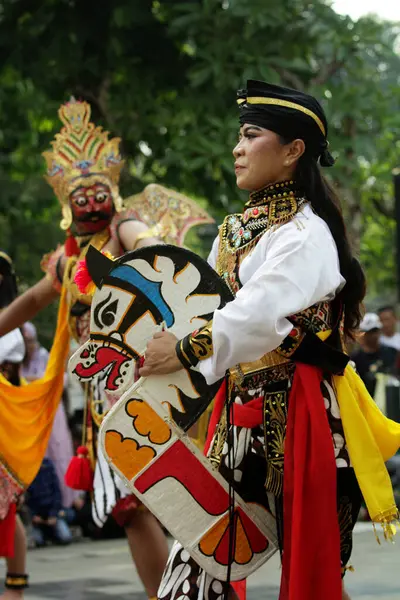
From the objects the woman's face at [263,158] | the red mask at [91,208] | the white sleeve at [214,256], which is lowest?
the white sleeve at [214,256]

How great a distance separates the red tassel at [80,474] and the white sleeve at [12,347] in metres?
1.15

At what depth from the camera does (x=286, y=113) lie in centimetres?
426

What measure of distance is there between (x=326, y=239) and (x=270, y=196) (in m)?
0.27

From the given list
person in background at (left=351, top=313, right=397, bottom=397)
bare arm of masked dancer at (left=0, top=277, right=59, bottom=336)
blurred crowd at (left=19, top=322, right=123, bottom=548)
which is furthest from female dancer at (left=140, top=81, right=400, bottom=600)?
person in background at (left=351, top=313, right=397, bottom=397)

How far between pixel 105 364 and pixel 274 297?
601 mm

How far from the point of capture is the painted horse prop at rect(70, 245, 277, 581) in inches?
162

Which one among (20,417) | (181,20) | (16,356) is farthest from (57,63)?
(20,417)

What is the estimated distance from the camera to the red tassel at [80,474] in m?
6.19

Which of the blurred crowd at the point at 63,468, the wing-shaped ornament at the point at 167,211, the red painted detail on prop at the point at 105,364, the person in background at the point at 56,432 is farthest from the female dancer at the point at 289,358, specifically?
the person in background at the point at 56,432

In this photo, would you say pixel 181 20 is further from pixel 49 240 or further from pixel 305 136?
pixel 305 136

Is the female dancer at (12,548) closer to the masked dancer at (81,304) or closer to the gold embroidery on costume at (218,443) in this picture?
the masked dancer at (81,304)

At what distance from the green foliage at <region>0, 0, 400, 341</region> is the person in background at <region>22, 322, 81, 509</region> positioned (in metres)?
0.86

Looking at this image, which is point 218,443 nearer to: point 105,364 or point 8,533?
point 105,364

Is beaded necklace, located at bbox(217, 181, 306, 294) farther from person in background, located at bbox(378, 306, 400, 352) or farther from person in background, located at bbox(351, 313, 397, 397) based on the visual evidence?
person in background, located at bbox(378, 306, 400, 352)
